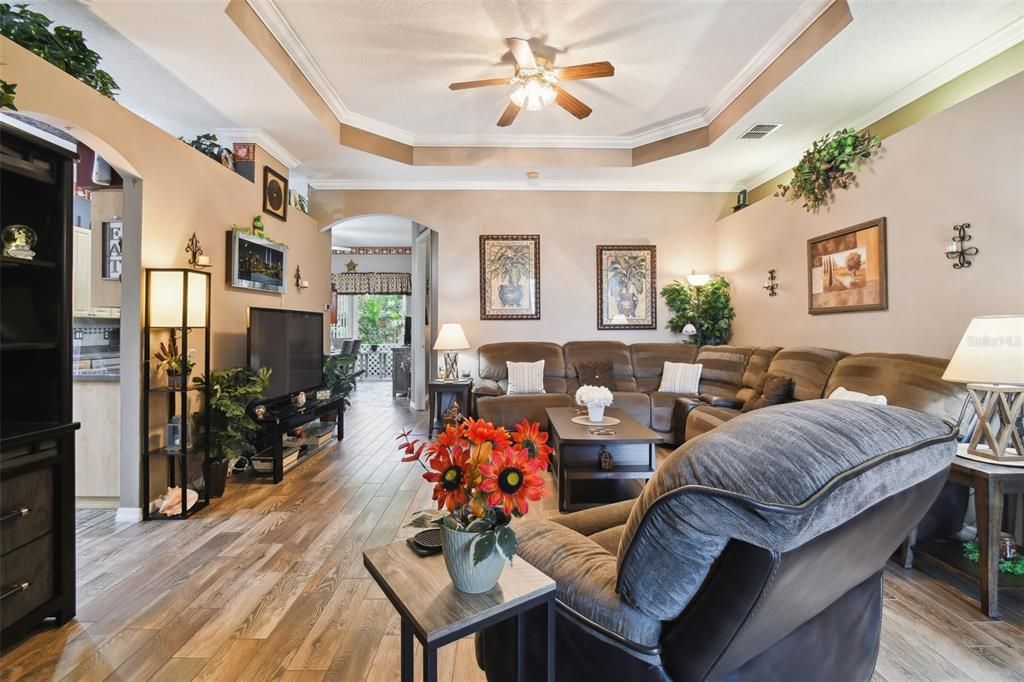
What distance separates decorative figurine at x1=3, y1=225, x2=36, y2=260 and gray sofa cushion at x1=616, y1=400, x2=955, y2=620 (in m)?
2.31

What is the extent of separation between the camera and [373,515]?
9.50ft

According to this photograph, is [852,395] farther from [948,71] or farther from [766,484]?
[766,484]

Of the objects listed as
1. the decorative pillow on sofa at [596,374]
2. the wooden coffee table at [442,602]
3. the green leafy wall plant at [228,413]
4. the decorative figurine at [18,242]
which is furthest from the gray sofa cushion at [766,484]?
the decorative pillow on sofa at [596,374]

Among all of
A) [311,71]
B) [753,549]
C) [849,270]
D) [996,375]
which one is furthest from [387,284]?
[753,549]

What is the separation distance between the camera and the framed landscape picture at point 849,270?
3299mm

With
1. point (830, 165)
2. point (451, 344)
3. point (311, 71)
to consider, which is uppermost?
point (311, 71)

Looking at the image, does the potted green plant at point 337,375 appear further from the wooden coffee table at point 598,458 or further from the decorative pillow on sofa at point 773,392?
the decorative pillow on sofa at point 773,392

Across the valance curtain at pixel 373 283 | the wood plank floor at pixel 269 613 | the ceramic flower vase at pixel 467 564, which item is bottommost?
the wood plank floor at pixel 269 613

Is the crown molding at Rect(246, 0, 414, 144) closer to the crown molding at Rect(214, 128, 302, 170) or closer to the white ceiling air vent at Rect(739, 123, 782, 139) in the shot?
the crown molding at Rect(214, 128, 302, 170)

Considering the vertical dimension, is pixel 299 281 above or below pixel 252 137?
below

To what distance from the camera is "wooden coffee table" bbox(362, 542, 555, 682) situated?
0.89 m

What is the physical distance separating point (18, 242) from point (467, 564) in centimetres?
207

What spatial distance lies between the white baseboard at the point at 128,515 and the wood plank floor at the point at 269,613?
2.2 inches

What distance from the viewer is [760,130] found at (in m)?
4.01
